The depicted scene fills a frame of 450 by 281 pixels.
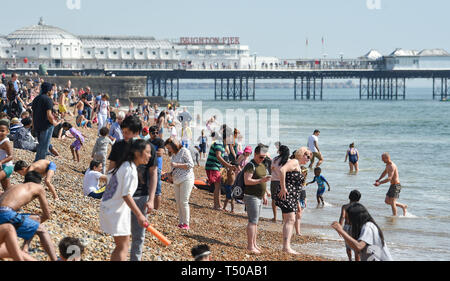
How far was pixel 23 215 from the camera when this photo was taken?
6.88 metres

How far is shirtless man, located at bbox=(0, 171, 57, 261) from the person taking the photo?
21.7ft

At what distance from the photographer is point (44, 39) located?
104m

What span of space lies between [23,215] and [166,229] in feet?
10.9

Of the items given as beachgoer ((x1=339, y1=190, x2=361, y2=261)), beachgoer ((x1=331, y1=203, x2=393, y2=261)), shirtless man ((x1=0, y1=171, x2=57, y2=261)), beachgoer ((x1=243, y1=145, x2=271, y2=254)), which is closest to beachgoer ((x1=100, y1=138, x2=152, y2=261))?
shirtless man ((x1=0, y1=171, x2=57, y2=261))

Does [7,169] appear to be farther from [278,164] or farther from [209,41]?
[209,41]

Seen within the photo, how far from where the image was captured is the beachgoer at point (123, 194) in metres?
6.41

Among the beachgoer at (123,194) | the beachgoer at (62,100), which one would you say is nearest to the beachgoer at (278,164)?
the beachgoer at (123,194)

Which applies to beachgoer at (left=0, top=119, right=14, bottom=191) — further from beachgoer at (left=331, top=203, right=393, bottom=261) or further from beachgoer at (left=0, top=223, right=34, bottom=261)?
beachgoer at (left=331, top=203, right=393, bottom=261)

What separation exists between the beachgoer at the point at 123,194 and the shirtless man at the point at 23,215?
2.34 feet

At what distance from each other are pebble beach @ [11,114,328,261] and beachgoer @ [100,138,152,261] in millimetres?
902

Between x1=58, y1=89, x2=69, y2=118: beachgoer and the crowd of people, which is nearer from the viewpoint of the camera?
A: the crowd of people

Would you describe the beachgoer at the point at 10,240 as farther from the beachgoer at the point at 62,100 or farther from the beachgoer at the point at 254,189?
the beachgoer at the point at 62,100
